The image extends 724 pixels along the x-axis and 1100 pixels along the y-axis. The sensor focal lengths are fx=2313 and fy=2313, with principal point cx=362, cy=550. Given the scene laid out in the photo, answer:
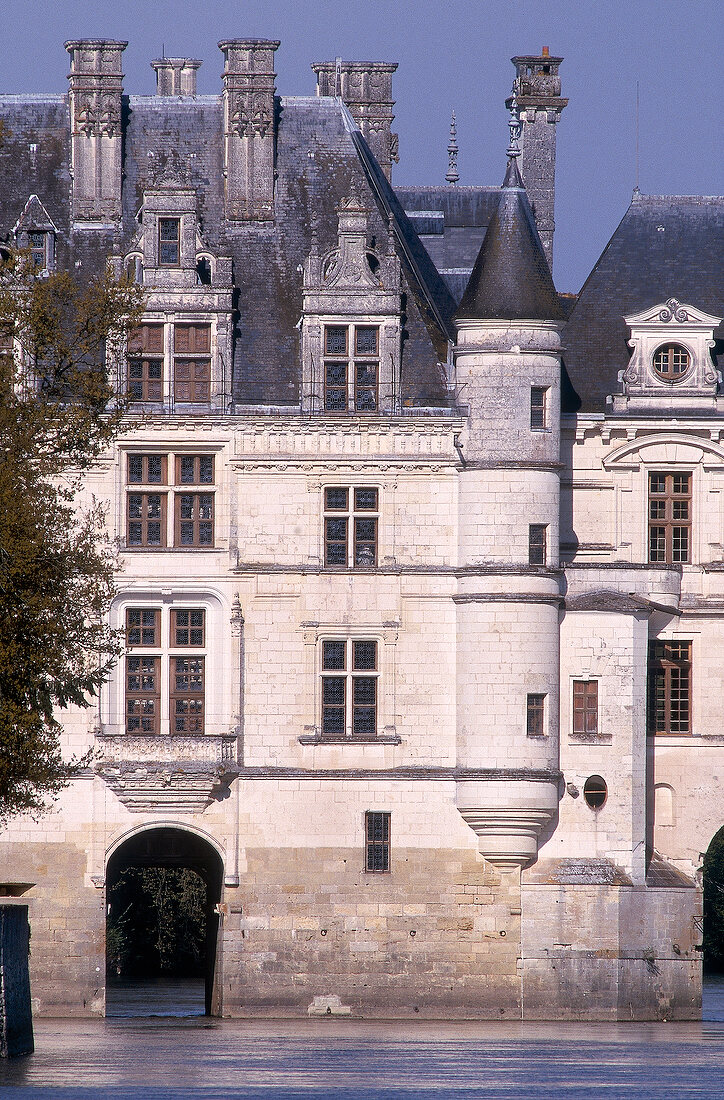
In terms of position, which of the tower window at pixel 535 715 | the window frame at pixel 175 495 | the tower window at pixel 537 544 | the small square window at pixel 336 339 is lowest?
the tower window at pixel 535 715

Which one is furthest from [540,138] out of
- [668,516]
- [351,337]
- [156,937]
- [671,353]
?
[156,937]

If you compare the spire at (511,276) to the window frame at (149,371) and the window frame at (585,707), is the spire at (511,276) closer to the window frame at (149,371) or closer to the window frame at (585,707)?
the window frame at (149,371)

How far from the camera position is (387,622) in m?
45.1

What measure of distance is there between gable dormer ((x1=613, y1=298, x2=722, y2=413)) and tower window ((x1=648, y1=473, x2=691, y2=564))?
4.88ft

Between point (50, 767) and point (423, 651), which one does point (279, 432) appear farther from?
point (50, 767)

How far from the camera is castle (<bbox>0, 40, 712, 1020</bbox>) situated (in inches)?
1745

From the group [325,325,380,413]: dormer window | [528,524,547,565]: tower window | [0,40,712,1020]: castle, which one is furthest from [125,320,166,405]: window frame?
[528,524,547,565]: tower window

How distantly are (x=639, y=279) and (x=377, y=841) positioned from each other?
13.2 metres

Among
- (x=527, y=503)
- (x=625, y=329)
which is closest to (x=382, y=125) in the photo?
(x=625, y=329)

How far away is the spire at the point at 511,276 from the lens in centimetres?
4503

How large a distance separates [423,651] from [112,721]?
6203 millimetres

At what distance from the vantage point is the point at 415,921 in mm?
44344

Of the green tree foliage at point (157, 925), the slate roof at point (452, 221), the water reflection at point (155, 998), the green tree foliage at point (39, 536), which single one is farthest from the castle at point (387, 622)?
the green tree foliage at point (157, 925)

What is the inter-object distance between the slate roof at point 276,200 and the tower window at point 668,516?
16.0ft
